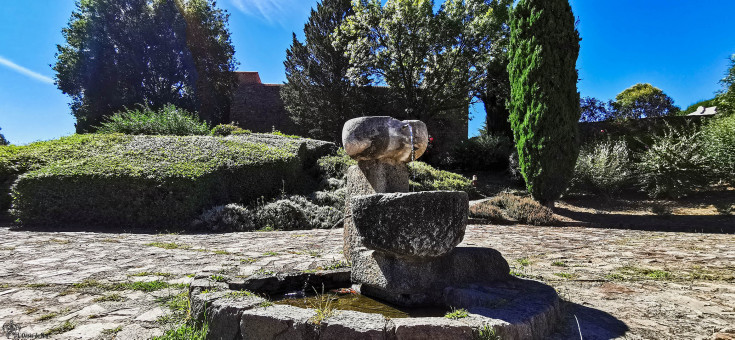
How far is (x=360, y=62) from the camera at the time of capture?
16.0 m

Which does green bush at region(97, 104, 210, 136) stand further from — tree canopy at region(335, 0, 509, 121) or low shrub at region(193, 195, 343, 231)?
tree canopy at region(335, 0, 509, 121)

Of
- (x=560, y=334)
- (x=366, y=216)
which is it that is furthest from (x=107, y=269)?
(x=560, y=334)

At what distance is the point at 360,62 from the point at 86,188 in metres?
11.7

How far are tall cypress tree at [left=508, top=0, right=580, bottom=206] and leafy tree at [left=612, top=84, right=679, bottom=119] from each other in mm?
22628

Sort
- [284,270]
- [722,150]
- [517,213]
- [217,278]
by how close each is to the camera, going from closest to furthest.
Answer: [217,278]
[284,270]
[517,213]
[722,150]

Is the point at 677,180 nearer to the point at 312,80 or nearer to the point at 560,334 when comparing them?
the point at 560,334

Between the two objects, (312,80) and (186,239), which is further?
(312,80)

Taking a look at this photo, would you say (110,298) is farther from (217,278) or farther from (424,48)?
(424,48)

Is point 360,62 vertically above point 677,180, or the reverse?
point 360,62

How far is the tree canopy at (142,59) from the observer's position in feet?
67.5

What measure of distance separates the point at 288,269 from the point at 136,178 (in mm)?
5645

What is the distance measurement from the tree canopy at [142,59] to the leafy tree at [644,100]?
97.5 ft

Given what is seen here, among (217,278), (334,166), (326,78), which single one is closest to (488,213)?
(334,166)

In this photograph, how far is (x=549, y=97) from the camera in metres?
9.10
